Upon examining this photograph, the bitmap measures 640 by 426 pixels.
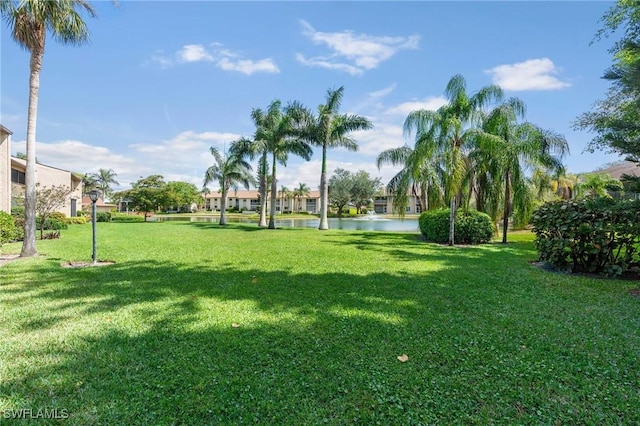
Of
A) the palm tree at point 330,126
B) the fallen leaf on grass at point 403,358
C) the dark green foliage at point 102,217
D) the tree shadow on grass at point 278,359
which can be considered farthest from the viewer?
the dark green foliage at point 102,217

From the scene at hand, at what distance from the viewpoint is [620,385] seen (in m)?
2.46

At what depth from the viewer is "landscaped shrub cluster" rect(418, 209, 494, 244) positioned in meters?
12.6

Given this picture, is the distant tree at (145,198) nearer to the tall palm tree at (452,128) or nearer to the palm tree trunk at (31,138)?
the palm tree trunk at (31,138)

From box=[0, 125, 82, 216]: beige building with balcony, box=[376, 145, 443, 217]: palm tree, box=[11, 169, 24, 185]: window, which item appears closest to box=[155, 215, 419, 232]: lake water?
box=[376, 145, 443, 217]: palm tree

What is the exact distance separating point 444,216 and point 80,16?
14065mm

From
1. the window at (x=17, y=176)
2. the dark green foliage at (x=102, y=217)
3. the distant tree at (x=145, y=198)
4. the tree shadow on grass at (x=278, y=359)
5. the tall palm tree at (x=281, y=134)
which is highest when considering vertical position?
the tall palm tree at (x=281, y=134)

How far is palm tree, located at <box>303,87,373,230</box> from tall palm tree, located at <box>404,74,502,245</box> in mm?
7001

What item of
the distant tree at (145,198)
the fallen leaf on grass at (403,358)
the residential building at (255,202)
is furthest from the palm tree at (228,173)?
the residential building at (255,202)

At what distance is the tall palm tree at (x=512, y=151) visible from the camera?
12.7 m

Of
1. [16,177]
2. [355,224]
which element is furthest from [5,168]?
[355,224]

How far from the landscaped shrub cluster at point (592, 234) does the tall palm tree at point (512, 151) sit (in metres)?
6.03

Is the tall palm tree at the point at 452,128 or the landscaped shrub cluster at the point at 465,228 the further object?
the landscaped shrub cluster at the point at 465,228

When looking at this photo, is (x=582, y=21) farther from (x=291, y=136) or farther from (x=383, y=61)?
(x=291, y=136)

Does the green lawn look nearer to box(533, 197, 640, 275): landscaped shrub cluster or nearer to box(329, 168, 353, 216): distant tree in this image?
box(533, 197, 640, 275): landscaped shrub cluster
